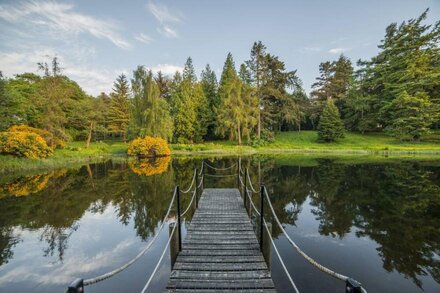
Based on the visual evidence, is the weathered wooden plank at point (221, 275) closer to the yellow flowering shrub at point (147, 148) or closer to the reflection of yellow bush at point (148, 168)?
the reflection of yellow bush at point (148, 168)

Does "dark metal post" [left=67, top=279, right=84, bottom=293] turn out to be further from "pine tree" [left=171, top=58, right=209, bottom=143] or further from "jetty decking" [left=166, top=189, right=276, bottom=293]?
"pine tree" [left=171, top=58, right=209, bottom=143]

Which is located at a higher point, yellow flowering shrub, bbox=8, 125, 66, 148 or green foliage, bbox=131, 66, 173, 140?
green foliage, bbox=131, 66, 173, 140

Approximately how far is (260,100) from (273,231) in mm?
35400

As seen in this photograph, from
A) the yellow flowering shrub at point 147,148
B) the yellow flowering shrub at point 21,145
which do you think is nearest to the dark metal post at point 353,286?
the yellow flowering shrub at point 21,145

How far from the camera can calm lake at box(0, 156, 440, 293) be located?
521cm

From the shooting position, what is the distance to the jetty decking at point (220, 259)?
4262 millimetres

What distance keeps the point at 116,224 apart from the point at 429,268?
8.95 metres

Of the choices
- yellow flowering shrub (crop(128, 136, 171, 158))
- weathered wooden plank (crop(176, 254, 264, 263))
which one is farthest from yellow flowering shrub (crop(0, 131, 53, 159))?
weathered wooden plank (crop(176, 254, 264, 263))

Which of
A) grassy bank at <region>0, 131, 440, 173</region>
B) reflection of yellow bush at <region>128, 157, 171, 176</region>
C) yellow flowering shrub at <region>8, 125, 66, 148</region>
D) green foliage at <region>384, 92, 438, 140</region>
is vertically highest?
green foliage at <region>384, 92, 438, 140</region>

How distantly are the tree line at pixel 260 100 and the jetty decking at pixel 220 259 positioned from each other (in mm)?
26878

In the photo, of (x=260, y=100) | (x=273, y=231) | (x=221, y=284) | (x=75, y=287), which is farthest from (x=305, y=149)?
(x=75, y=287)

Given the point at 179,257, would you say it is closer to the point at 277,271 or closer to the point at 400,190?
the point at 277,271

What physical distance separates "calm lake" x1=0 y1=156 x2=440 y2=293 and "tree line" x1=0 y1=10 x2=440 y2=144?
66.9ft

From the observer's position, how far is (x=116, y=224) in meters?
8.68
